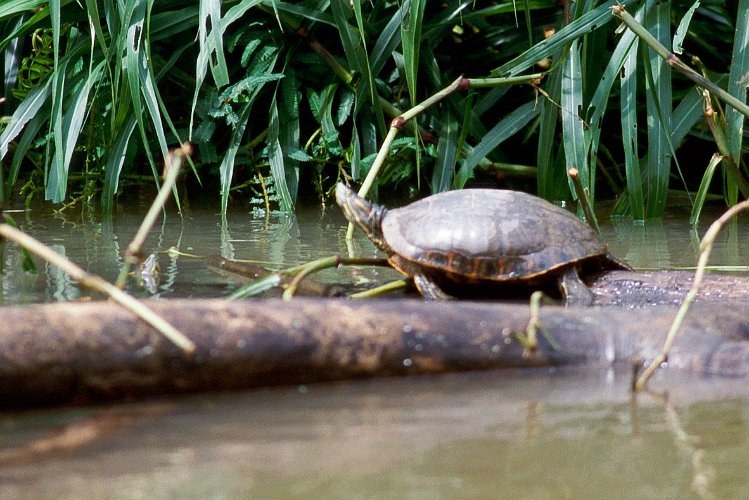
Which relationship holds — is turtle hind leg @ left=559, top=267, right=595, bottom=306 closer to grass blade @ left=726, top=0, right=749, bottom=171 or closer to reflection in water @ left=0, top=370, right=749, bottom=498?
reflection in water @ left=0, top=370, right=749, bottom=498

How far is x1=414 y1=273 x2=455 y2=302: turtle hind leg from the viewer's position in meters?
2.91

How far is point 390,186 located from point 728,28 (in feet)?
7.41

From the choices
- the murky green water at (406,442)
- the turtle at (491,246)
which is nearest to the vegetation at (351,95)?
the turtle at (491,246)

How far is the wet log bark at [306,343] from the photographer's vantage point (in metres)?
1.85

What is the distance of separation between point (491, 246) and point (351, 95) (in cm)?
310

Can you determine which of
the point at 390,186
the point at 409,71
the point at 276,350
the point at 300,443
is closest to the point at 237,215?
the point at 390,186

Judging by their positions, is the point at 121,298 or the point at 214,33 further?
the point at 214,33

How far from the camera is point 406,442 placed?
1.64 metres

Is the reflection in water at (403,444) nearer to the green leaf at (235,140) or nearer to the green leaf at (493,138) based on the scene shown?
the green leaf at (493,138)

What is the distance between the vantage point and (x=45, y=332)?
1.84 meters

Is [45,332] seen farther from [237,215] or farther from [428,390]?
[237,215]

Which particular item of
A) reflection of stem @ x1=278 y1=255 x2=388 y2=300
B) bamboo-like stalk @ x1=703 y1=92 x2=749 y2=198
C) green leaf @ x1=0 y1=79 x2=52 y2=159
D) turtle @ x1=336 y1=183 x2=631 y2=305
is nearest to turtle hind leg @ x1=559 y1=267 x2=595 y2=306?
turtle @ x1=336 y1=183 x2=631 y2=305

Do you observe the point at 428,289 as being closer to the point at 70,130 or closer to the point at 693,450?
the point at 693,450

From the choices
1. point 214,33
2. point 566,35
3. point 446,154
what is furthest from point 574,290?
point 446,154
